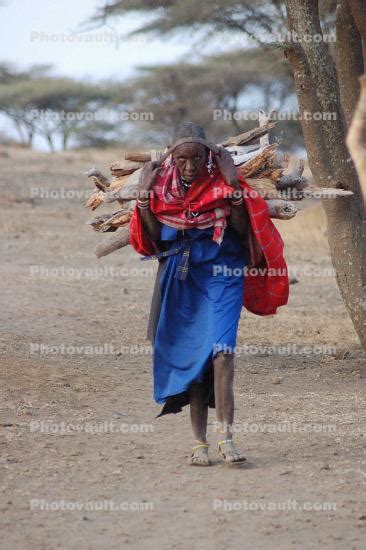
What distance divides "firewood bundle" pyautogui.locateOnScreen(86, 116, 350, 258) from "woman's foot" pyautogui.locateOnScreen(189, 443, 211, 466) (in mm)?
1140

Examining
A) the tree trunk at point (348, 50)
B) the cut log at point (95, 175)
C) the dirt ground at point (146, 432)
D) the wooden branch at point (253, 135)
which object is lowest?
the dirt ground at point (146, 432)

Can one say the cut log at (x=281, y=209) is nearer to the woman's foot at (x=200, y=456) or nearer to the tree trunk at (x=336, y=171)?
the woman's foot at (x=200, y=456)

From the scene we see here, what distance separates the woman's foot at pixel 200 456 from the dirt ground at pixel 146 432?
54 millimetres

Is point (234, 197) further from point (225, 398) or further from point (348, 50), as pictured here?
point (348, 50)

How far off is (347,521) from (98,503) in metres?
1.01

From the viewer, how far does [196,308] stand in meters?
4.85

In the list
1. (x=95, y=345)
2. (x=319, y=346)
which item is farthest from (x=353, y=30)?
(x=95, y=345)

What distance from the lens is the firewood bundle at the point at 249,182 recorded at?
16.8 ft

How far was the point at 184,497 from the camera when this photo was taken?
14.3 feet

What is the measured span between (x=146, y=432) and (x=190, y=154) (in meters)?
1.73

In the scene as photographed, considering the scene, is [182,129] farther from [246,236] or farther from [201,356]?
[201,356]

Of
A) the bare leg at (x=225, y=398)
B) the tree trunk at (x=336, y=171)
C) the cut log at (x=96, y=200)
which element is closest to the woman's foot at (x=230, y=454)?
the bare leg at (x=225, y=398)

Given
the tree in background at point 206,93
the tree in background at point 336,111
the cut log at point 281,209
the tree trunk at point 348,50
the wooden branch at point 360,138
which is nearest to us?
the wooden branch at point 360,138

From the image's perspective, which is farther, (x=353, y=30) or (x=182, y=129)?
(x=353, y=30)
